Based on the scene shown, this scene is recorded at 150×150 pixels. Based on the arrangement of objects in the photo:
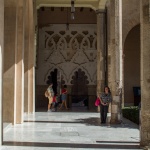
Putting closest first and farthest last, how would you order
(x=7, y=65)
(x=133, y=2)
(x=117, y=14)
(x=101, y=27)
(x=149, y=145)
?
1. (x=149, y=145)
2. (x=7, y=65)
3. (x=117, y=14)
4. (x=101, y=27)
5. (x=133, y=2)

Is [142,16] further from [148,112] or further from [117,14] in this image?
[117,14]

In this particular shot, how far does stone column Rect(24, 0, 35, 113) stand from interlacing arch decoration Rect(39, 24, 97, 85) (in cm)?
494

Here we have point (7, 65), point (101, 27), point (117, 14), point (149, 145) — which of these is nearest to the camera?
point (149, 145)

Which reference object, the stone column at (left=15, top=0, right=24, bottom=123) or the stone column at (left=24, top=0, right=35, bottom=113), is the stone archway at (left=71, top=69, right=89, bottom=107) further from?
the stone column at (left=15, top=0, right=24, bottom=123)

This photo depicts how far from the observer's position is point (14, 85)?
37.6ft

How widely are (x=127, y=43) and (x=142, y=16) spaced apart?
578 inches

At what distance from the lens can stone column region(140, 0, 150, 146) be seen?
7520mm

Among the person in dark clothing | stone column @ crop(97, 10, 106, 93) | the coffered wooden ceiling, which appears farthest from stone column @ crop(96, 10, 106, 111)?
the person in dark clothing

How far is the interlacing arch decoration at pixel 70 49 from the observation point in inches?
863

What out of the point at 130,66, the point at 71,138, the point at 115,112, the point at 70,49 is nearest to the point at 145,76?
the point at 71,138

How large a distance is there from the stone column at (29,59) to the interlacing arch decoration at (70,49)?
4936 millimetres

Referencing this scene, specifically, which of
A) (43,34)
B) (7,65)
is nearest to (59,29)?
(43,34)

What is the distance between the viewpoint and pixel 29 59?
16547 millimetres

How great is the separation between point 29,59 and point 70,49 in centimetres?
579
